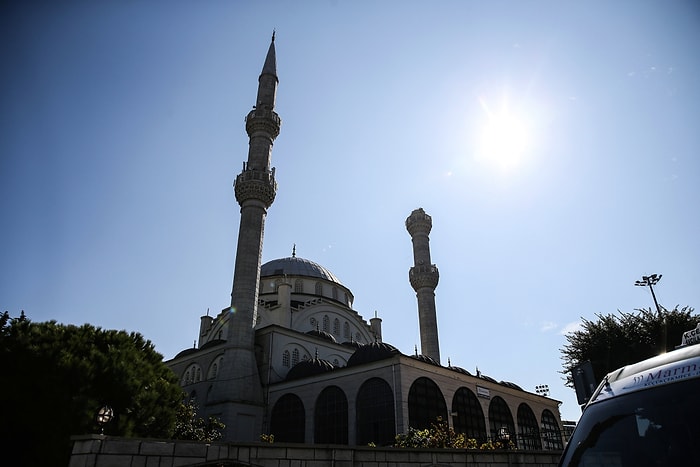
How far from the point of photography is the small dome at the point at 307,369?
25.3 m

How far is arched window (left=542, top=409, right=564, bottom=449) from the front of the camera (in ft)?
95.1

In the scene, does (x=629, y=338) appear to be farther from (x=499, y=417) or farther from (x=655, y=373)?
(x=655, y=373)

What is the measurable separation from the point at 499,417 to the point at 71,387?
2255cm

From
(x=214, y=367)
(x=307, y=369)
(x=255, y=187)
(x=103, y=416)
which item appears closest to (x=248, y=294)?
(x=307, y=369)

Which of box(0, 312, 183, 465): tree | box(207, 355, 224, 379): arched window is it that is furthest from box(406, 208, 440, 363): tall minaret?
box(0, 312, 183, 465): tree

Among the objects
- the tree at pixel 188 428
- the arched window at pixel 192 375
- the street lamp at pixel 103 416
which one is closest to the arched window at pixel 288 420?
the tree at pixel 188 428

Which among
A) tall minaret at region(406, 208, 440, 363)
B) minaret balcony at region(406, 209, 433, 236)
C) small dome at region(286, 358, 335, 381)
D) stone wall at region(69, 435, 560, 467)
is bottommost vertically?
stone wall at region(69, 435, 560, 467)

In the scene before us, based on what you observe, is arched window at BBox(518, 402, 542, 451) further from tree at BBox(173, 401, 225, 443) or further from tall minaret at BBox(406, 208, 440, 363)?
tree at BBox(173, 401, 225, 443)

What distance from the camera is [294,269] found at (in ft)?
128

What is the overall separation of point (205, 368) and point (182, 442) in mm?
24664

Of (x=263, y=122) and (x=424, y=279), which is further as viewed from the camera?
(x=424, y=279)

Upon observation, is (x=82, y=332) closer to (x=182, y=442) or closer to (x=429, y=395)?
(x=182, y=442)

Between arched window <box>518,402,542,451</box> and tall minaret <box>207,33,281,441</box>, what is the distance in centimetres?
1552

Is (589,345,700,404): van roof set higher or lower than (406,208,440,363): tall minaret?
lower
